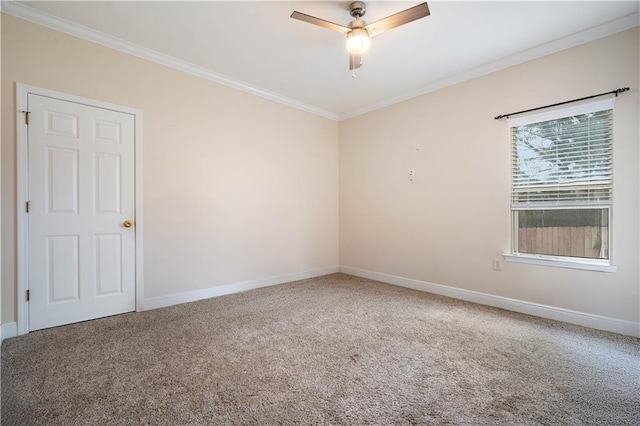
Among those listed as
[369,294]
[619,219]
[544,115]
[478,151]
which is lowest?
[369,294]

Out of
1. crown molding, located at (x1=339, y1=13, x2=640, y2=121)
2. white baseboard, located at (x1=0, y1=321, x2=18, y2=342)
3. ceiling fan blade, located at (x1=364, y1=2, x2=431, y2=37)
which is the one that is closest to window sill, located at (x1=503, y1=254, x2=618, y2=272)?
crown molding, located at (x1=339, y1=13, x2=640, y2=121)

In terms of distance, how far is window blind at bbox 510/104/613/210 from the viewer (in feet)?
8.61

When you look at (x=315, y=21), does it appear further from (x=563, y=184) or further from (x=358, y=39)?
(x=563, y=184)

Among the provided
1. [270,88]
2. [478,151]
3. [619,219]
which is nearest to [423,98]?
[478,151]

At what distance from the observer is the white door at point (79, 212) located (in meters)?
2.53

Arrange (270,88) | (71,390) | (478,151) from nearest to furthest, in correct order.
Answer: (71,390)
(478,151)
(270,88)

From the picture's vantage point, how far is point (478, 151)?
3365 mm

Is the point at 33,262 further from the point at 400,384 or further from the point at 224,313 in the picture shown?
the point at 400,384

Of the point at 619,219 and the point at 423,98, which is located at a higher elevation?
the point at 423,98

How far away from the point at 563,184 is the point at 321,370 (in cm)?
290

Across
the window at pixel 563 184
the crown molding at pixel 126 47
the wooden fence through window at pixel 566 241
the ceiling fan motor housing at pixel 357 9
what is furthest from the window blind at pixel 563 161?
the crown molding at pixel 126 47

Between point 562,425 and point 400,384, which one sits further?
point 400,384

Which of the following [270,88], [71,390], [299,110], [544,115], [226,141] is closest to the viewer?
[71,390]

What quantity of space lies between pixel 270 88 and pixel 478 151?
9.23ft
